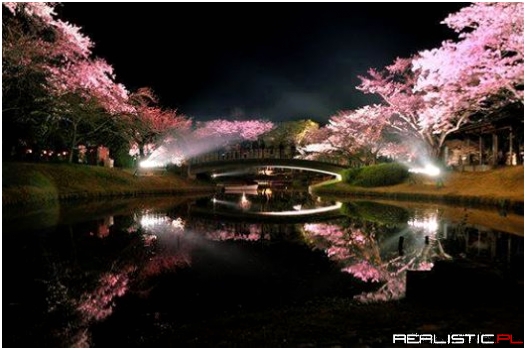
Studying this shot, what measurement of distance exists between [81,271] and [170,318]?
348cm

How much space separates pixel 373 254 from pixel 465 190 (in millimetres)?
20102

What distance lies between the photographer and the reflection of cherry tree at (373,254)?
7.62 m

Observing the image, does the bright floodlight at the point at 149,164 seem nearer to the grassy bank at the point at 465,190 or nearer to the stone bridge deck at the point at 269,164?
the stone bridge deck at the point at 269,164

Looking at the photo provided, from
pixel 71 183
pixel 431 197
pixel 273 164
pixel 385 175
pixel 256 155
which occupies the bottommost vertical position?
pixel 431 197

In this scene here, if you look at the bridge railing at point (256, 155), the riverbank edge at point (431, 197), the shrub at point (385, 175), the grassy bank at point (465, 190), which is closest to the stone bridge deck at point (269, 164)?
the bridge railing at point (256, 155)

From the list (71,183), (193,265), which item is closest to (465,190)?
(193,265)

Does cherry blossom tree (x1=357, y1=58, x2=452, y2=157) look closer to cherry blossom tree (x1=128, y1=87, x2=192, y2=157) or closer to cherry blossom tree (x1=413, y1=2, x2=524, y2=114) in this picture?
cherry blossom tree (x1=413, y1=2, x2=524, y2=114)

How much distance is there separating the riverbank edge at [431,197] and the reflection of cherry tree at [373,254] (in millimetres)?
8341

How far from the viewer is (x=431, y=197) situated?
28359mm

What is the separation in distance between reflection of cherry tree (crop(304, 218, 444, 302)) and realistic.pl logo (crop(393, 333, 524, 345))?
1.46 metres

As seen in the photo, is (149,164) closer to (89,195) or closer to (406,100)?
(89,195)

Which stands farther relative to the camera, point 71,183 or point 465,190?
point 71,183

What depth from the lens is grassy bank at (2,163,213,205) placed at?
22.6 meters

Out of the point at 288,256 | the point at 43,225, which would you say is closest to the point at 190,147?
the point at 43,225
